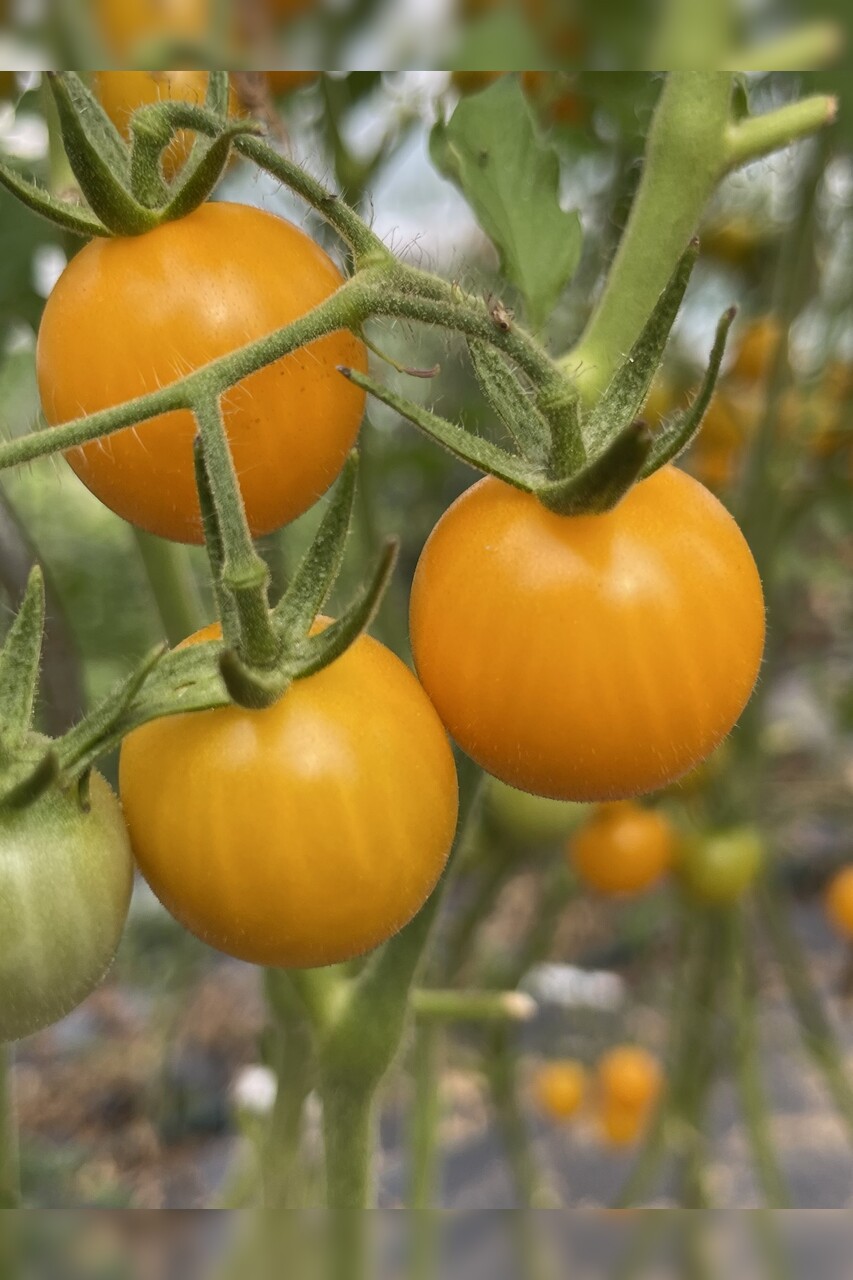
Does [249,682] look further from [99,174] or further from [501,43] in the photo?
[501,43]

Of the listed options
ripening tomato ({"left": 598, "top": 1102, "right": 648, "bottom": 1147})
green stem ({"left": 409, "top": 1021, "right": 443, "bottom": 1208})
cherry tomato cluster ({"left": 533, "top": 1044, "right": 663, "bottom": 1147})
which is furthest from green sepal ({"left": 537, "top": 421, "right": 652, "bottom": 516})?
ripening tomato ({"left": 598, "top": 1102, "right": 648, "bottom": 1147})

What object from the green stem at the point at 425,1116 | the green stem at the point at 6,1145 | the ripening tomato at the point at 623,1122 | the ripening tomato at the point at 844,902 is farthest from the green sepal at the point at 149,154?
the ripening tomato at the point at 623,1122

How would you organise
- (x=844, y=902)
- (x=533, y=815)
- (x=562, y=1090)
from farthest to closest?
1. (x=562, y=1090)
2. (x=844, y=902)
3. (x=533, y=815)

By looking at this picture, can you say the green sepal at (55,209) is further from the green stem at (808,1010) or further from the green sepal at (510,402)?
the green stem at (808,1010)

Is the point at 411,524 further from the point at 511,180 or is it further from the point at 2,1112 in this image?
the point at 511,180

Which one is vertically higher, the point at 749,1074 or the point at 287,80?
the point at 287,80

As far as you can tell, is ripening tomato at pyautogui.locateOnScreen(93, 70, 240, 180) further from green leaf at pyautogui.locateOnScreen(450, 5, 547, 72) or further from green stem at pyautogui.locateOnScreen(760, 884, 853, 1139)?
green stem at pyautogui.locateOnScreen(760, 884, 853, 1139)

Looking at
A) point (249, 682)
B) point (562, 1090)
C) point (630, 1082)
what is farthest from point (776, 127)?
point (562, 1090)
